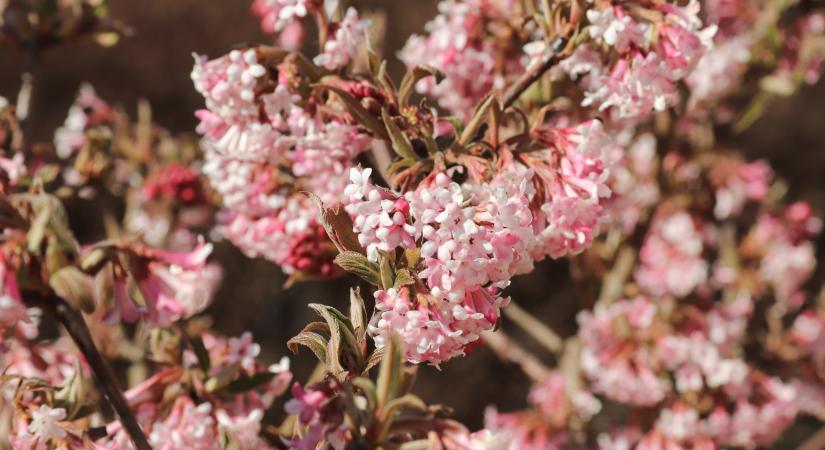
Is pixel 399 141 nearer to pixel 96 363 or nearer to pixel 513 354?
pixel 96 363

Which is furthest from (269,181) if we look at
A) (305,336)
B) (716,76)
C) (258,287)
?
(258,287)

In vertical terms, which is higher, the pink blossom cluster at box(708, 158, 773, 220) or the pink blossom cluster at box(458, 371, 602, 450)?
the pink blossom cluster at box(708, 158, 773, 220)

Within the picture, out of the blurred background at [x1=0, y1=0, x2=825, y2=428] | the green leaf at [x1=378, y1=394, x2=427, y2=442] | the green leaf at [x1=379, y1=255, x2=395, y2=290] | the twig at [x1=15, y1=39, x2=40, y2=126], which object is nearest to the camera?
the green leaf at [x1=378, y1=394, x2=427, y2=442]

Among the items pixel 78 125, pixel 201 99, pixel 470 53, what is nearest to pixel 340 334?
pixel 470 53

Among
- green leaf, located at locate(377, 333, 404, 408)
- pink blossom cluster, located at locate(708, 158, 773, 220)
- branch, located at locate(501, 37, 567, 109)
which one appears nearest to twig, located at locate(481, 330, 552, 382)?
pink blossom cluster, located at locate(708, 158, 773, 220)

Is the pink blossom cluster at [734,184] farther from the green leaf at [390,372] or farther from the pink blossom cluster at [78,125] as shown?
the green leaf at [390,372]

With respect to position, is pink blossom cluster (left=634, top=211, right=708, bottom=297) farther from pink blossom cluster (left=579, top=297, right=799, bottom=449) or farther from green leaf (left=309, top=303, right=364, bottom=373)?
green leaf (left=309, top=303, right=364, bottom=373)

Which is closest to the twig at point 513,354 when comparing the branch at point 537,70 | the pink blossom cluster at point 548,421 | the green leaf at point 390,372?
the pink blossom cluster at point 548,421

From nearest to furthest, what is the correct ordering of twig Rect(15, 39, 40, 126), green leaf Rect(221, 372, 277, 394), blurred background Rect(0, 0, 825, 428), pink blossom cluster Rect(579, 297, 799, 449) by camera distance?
1. green leaf Rect(221, 372, 277, 394)
2. twig Rect(15, 39, 40, 126)
3. pink blossom cluster Rect(579, 297, 799, 449)
4. blurred background Rect(0, 0, 825, 428)
